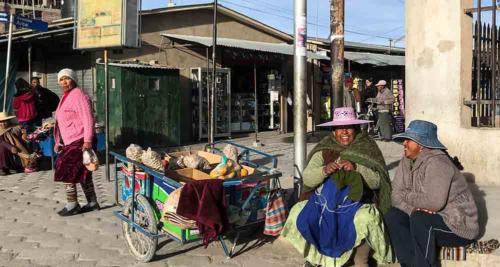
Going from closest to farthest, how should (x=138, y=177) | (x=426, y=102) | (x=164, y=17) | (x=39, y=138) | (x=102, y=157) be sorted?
(x=138, y=177) < (x=426, y=102) < (x=39, y=138) < (x=102, y=157) < (x=164, y=17)

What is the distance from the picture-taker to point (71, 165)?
606 cm

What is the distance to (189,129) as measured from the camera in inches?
558

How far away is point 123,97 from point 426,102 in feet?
24.0

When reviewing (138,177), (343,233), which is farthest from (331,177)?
(138,177)

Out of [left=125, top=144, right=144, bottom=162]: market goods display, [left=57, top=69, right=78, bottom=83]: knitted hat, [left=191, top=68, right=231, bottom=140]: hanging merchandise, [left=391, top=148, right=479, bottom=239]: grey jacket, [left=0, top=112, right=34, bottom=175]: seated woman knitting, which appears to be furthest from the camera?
[left=191, top=68, right=231, bottom=140]: hanging merchandise

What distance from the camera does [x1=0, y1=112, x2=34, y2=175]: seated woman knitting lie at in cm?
961

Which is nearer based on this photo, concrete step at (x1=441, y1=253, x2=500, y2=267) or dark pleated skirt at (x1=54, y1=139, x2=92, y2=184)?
concrete step at (x1=441, y1=253, x2=500, y2=267)

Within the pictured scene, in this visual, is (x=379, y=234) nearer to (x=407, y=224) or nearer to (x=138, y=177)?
(x=407, y=224)

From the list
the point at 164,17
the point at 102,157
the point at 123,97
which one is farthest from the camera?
the point at 164,17

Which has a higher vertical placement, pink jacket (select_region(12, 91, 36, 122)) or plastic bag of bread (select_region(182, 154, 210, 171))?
pink jacket (select_region(12, 91, 36, 122))

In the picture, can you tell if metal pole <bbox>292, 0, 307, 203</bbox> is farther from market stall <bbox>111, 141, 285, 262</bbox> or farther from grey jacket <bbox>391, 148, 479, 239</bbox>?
grey jacket <bbox>391, 148, 479, 239</bbox>

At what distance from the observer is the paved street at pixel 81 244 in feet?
15.3

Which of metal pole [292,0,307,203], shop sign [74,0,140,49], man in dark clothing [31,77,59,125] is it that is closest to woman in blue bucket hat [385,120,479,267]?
metal pole [292,0,307,203]

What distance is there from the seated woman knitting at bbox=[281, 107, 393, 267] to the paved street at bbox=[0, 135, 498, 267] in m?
0.75
